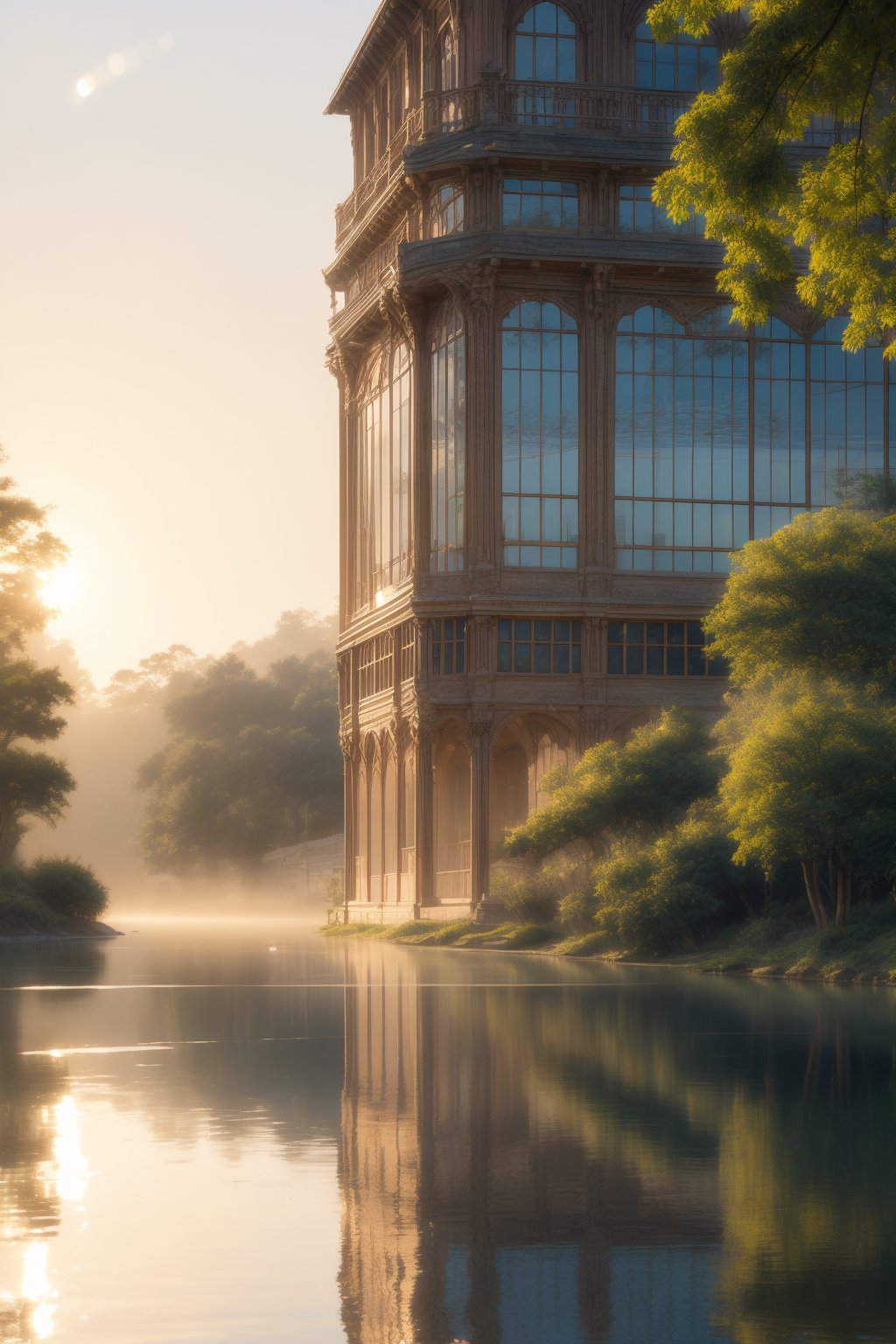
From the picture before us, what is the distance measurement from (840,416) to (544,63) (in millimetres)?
16677

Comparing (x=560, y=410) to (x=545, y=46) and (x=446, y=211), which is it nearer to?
(x=446, y=211)

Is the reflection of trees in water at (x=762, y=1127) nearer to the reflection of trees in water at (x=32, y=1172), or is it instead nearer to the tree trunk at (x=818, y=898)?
the reflection of trees in water at (x=32, y=1172)

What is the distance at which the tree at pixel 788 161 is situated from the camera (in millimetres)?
15762

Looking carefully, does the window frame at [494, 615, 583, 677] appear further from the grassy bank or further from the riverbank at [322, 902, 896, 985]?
the riverbank at [322, 902, 896, 985]

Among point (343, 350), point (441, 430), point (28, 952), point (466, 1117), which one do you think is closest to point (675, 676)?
point (441, 430)

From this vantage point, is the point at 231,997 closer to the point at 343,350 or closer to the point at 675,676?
the point at 675,676

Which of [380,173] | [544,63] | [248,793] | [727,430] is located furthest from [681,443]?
[248,793]

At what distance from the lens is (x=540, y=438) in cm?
6969

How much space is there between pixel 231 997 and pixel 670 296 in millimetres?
47914

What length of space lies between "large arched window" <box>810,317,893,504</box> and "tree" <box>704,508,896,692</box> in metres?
31.8

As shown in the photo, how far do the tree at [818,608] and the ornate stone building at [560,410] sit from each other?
26553mm

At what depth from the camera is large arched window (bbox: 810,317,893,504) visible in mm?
73688

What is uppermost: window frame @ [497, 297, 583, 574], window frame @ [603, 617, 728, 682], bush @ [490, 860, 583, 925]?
window frame @ [497, 297, 583, 574]

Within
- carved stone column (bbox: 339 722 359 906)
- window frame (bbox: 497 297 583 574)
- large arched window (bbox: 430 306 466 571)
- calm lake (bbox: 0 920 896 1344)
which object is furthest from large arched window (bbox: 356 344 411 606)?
calm lake (bbox: 0 920 896 1344)
